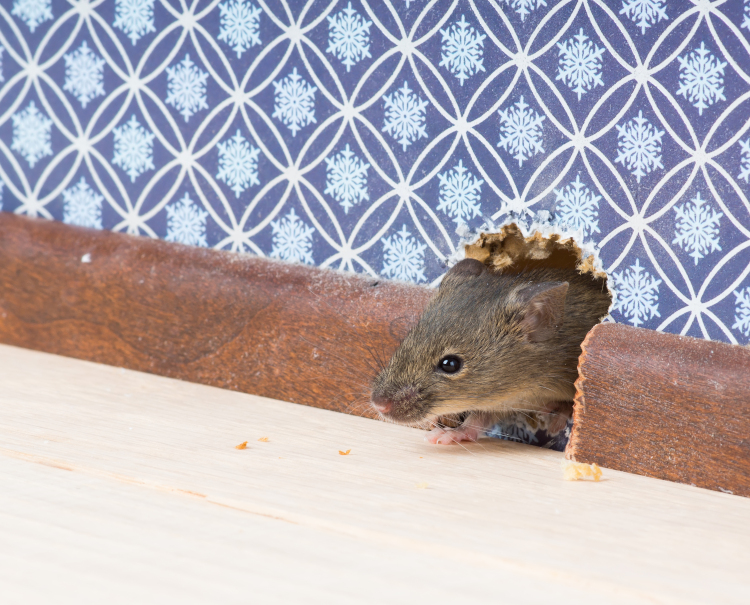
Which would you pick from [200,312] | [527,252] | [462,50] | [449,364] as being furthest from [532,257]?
[200,312]

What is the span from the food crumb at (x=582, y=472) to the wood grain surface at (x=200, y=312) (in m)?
0.37

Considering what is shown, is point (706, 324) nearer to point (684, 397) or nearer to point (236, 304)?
point (684, 397)

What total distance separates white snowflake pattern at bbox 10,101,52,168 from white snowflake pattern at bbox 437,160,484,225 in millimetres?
909

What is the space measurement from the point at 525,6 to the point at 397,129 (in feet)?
0.93

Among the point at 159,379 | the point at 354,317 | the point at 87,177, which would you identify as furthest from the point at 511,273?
the point at 87,177

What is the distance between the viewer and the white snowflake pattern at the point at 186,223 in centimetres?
152

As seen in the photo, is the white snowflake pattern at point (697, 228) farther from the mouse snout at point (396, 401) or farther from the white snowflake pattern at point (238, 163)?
the white snowflake pattern at point (238, 163)

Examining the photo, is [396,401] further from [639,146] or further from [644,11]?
[644,11]

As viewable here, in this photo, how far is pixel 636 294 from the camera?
3.76 feet

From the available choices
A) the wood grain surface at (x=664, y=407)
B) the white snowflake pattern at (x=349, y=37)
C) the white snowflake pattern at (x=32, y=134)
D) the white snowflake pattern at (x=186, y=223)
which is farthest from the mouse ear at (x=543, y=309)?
the white snowflake pattern at (x=32, y=134)

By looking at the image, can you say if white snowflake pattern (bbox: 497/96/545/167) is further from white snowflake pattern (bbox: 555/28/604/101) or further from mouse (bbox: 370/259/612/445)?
mouse (bbox: 370/259/612/445)

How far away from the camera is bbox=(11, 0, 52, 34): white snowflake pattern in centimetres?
162

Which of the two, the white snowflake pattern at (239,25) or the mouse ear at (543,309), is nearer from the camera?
the mouse ear at (543,309)

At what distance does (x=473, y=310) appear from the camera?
1.25 m
